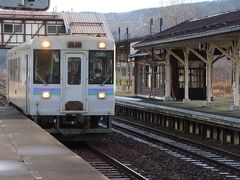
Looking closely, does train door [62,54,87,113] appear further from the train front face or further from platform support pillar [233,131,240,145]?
platform support pillar [233,131,240,145]

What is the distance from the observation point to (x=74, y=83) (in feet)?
44.3

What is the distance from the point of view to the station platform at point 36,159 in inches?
274

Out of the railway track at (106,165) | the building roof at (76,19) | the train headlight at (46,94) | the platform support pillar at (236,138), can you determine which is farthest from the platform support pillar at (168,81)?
the building roof at (76,19)

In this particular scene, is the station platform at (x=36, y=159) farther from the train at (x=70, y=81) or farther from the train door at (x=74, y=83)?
the train door at (x=74, y=83)

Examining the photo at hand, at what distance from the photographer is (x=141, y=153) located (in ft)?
43.9

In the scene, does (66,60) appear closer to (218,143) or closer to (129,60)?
(218,143)

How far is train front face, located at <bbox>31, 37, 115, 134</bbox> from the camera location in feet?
44.0

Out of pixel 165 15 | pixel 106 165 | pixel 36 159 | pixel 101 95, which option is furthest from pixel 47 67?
pixel 165 15

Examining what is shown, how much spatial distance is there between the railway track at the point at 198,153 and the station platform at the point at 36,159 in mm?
3362

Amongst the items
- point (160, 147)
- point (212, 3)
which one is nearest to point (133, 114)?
point (160, 147)

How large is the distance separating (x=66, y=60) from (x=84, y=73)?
21.8 inches

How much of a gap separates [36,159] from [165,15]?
74142 mm

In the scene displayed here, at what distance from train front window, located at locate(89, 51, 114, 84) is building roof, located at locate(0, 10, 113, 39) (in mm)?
43240

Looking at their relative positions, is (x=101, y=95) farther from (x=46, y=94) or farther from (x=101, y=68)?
(x=46, y=94)
